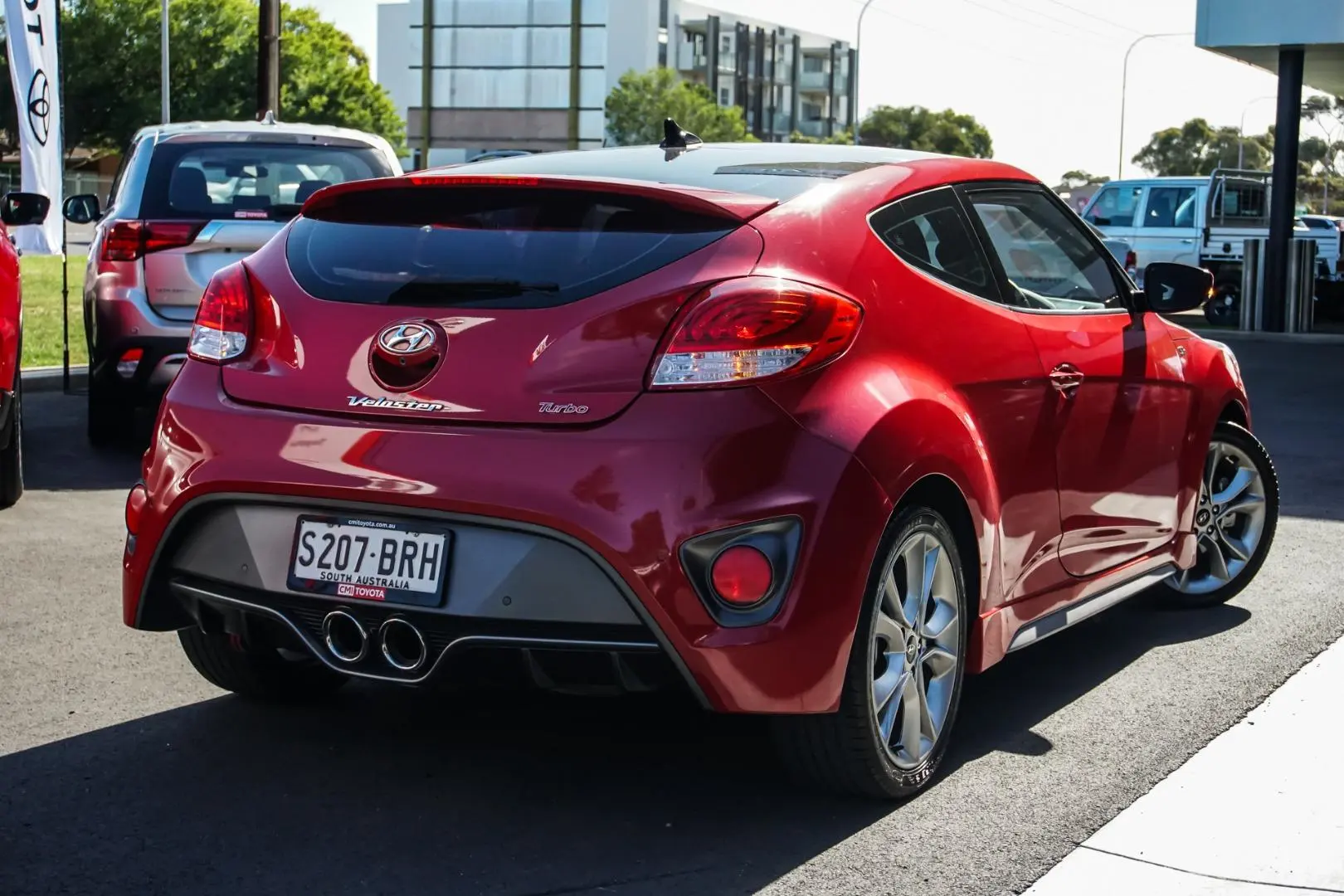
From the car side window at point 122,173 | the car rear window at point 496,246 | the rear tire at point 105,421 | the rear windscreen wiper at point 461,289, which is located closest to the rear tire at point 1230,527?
the car rear window at point 496,246

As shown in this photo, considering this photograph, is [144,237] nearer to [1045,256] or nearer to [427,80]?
[1045,256]

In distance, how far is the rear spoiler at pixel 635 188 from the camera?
3885 mm

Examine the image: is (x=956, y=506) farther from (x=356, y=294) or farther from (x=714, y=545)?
(x=356, y=294)

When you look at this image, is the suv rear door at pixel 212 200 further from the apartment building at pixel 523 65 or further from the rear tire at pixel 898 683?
the apartment building at pixel 523 65

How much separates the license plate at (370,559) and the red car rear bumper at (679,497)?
0.17 feet

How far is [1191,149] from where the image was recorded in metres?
140

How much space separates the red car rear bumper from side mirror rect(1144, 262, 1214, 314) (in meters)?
1.98

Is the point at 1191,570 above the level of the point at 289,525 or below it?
below

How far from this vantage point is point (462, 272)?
388 cm

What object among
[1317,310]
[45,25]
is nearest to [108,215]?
[45,25]

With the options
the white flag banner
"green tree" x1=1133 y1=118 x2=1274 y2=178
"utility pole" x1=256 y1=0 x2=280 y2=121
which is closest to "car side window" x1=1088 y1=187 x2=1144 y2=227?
"utility pole" x1=256 y1=0 x2=280 y2=121

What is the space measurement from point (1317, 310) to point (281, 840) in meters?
27.1

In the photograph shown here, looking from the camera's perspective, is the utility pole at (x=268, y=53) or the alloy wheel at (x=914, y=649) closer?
the alloy wheel at (x=914, y=649)

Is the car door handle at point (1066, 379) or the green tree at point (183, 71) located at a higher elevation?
the green tree at point (183, 71)
